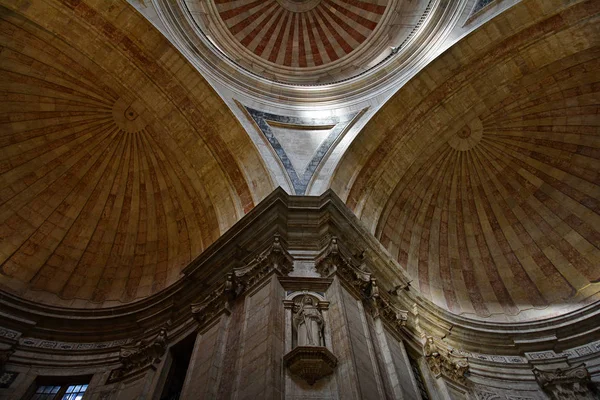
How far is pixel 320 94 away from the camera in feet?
44.5

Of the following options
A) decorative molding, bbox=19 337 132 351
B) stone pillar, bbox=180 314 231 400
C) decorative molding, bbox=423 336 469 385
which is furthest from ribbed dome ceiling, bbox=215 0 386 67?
stone pillar, bbox=180 314 231 400

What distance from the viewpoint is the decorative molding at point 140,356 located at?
8336 millimetres

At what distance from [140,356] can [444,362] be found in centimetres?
628

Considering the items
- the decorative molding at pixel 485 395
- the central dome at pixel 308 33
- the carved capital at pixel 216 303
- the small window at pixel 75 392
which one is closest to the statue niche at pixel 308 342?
the carved capital at pixel 216 303

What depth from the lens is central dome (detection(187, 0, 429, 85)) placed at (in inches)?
610

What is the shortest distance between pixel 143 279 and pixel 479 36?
430 inches

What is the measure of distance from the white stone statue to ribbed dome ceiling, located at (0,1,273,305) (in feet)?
12.3

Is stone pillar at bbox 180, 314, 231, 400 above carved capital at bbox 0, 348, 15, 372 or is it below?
below

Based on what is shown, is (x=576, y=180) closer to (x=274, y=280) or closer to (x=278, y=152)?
(x=278, y=152)

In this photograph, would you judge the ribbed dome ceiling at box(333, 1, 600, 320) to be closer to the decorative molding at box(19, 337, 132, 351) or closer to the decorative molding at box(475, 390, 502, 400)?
the decorative molding at box(475, 390, 502, 400)

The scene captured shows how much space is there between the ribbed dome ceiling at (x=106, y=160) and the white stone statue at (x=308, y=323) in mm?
3737

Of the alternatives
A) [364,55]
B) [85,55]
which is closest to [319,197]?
[85,55]

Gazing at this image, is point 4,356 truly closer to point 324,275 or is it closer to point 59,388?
point 59,388

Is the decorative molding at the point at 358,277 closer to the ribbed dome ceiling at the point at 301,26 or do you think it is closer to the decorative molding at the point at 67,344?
the decorative molding at the point at 67,344
